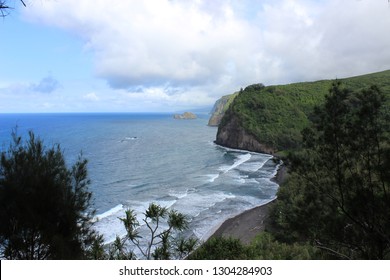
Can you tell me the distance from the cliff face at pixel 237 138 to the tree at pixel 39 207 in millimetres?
63469

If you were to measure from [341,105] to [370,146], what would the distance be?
1235 mm

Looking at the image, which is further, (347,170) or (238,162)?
(238,162)

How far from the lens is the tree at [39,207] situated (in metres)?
6.96

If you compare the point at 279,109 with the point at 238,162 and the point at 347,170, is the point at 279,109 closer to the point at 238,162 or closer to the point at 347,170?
the point at 238,162

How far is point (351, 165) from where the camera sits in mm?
8062

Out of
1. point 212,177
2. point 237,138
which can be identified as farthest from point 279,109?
point 212,177

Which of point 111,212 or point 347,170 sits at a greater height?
point 347,170

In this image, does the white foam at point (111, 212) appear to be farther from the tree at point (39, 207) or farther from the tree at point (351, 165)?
the tree at point (351, 165)

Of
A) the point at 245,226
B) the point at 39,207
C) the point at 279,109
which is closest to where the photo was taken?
the point at 39,207

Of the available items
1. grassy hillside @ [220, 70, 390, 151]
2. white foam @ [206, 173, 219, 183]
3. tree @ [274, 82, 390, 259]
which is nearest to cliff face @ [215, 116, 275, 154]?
grassy hillside @ [220, 70, 390, 151]

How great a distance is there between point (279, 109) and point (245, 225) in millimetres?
60538

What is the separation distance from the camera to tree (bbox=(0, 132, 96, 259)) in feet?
22.8

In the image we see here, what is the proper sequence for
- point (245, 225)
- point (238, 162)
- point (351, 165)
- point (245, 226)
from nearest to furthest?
point (351, 165) → point (245, 226) → point (245, 225) → point (238, 162)

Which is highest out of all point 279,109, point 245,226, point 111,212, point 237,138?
point 279,109
